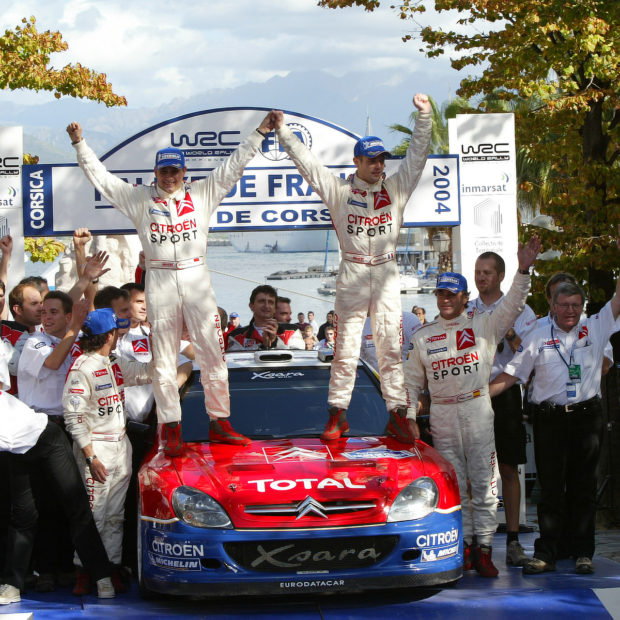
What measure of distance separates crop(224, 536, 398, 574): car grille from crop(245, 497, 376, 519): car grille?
0.43 feet

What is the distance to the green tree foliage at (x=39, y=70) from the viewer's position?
15250mm

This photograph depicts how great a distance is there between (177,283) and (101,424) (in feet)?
3.18

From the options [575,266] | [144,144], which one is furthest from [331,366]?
[575,266]

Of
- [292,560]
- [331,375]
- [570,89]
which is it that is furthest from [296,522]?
[570,89]

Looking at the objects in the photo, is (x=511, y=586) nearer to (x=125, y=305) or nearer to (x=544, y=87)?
(x=125, y=305)

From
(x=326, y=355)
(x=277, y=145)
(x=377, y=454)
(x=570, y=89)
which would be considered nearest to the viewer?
(x=377, y=454)

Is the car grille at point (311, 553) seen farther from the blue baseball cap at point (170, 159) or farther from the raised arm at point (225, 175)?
the blue baseball cap at point (170, 159)

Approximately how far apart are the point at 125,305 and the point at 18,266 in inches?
130

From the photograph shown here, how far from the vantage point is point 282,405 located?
618 centimetres

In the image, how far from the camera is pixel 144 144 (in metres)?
9.50

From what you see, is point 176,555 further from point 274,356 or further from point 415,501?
point 274,356

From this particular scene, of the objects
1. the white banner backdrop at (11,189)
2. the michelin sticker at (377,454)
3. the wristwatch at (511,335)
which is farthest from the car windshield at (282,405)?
the white banner backdrop at (11,189)

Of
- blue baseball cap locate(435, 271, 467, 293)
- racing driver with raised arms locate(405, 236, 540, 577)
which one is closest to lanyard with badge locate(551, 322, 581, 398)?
racing driver with raised arms locate(405, 236, 540, 577)

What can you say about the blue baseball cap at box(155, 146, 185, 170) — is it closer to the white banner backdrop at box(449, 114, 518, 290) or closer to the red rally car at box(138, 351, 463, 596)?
the red rally car at box(138, 351, 463, 596)
